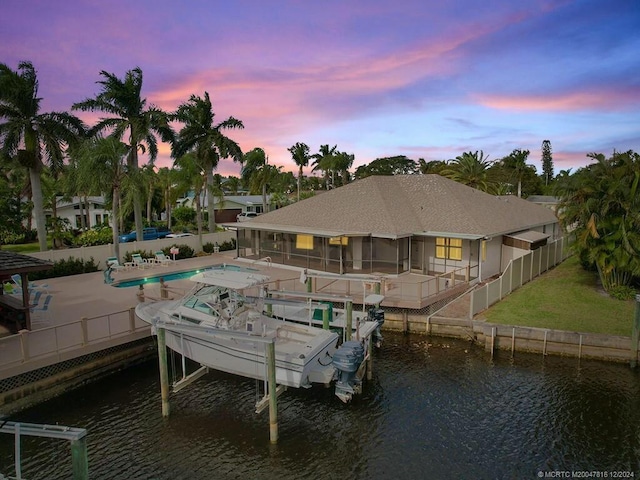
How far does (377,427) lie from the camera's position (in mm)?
11914

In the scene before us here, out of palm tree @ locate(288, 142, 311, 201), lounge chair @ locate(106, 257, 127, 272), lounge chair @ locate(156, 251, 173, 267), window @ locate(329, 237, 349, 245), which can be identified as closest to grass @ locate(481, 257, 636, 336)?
window @ locate(329, 237, 349, 245)

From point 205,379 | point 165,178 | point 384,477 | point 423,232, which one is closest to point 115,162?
point 205,379

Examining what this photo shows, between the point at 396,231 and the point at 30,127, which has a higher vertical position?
the point at 30,127

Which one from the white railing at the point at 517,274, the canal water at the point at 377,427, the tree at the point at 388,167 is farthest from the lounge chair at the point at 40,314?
the tree at the point at 388,167

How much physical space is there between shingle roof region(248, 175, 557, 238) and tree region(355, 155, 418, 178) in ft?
236

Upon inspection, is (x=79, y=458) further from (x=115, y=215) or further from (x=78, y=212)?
(x=78, y=212)

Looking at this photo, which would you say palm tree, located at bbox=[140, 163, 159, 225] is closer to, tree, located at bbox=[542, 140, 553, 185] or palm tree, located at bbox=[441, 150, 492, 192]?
palm tree, located at bbox=[441, 150, 492, 192]

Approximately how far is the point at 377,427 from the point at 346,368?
1.79 meters

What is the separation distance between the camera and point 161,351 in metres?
12.5

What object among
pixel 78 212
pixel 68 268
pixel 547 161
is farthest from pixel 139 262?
pixel 547 161

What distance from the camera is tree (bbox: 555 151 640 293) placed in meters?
18.9

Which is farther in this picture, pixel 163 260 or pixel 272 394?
pixel 163 260

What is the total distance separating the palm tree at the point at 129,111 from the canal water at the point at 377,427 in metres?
21.8

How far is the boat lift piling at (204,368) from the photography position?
11.2 metres
